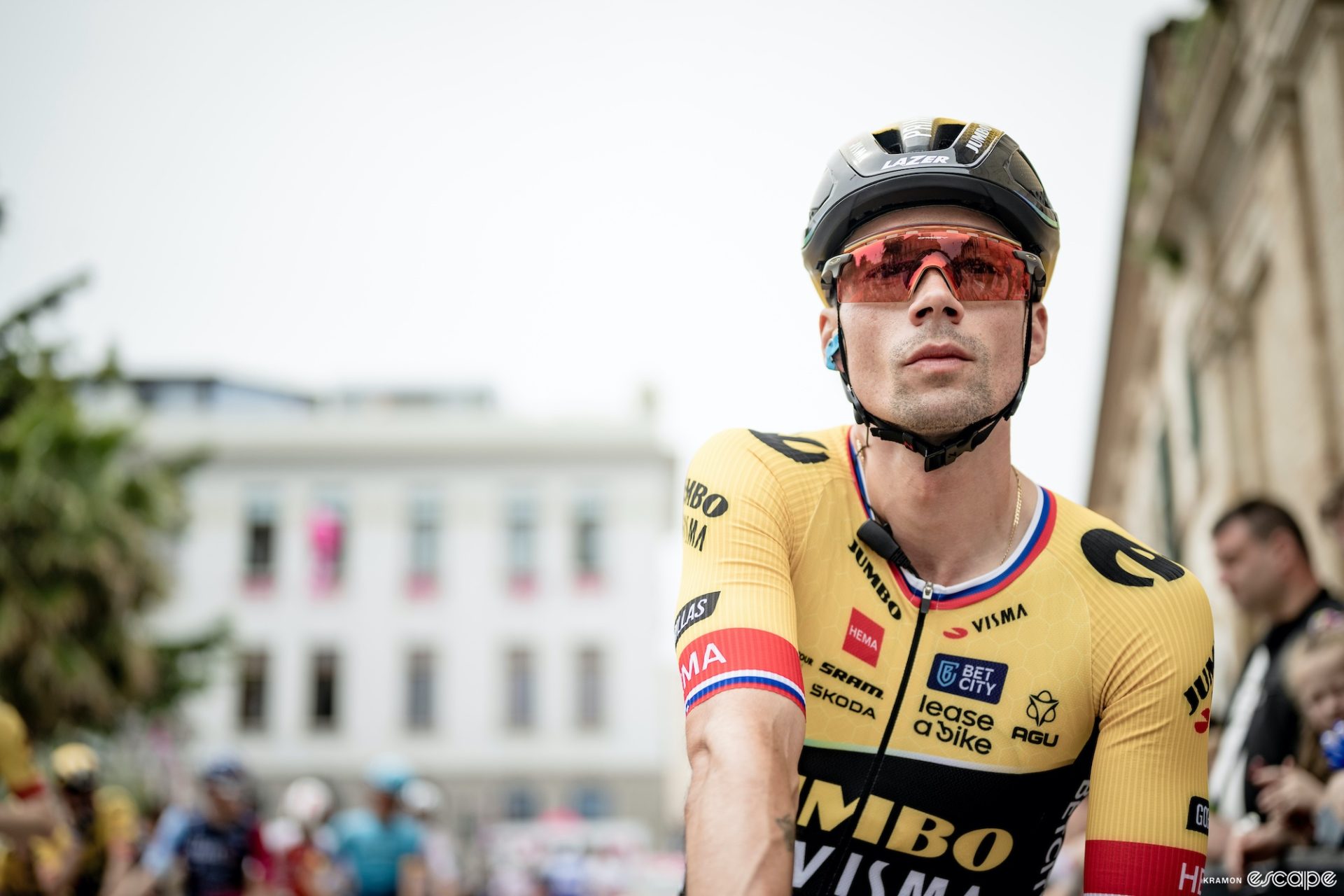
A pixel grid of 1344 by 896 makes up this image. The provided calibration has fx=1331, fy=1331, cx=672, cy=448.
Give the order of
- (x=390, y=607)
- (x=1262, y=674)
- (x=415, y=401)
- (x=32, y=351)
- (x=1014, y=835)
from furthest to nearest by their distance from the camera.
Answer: (x=415, y=401)
(x=390, y=607)
(x=32, y=351)
(x=1262, y=674)
(x=1014, y=835)

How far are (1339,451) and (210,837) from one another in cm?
915

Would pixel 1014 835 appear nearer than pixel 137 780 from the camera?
Yes

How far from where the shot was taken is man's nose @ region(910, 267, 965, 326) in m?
2.54

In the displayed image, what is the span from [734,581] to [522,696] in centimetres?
4971

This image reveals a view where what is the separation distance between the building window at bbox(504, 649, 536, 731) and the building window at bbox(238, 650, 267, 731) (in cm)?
959

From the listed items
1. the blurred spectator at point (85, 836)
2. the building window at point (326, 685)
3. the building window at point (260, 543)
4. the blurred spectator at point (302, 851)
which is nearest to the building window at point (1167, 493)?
the blurred spectator at point (302, 851)

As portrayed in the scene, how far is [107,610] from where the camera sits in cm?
1992

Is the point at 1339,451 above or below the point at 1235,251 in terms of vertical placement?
below

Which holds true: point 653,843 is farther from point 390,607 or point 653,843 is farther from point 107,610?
point 107,610

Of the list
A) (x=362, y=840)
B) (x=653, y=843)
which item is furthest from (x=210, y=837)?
(x=653, y=843)

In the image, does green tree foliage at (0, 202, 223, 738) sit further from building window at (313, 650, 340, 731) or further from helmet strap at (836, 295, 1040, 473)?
building window at (313, 650, 340, 731)

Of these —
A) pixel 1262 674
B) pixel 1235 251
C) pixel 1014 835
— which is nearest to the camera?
pixel 1014 835

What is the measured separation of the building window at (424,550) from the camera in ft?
172

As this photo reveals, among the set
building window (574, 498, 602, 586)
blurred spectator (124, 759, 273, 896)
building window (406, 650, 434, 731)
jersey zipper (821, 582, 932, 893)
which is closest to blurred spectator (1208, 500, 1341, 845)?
jersey zipper (821, 582, 932, 893)
